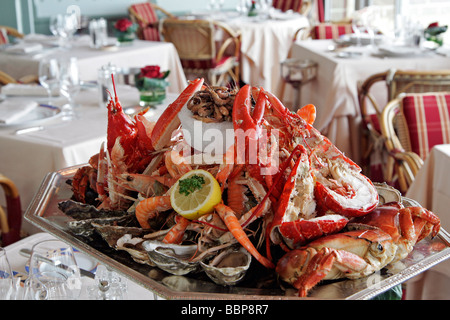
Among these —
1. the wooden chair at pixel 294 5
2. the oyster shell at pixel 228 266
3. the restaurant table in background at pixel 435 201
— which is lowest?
the restaurant table in background at pixel 435 201

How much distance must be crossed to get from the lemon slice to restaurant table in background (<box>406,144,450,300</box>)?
4.14ft

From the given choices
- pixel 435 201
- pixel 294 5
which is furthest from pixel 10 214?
pixel 294 5

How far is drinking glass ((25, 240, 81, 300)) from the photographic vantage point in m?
0.98

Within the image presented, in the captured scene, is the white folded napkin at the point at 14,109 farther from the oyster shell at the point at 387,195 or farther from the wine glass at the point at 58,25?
Result: the wine glass at the point at 58,25

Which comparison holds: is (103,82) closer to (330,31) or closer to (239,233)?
(239,233)

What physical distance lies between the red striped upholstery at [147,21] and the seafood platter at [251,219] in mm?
4787

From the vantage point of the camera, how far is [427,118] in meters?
2.33

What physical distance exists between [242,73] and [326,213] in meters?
4.44

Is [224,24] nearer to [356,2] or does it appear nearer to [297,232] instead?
[356,2]

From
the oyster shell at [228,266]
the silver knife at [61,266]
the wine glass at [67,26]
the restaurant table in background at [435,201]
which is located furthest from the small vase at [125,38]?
the oyster shell at [228,266]

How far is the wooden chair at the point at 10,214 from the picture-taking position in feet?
6.03

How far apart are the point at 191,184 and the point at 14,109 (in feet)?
4.66

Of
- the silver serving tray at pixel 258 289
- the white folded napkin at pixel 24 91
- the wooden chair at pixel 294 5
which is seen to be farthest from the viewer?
the wooden chair at pixel 294 5

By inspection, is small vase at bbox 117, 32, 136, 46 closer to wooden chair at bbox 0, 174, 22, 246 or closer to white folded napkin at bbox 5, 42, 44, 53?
white folded napkin at bbox 5, 42, 44, 53
